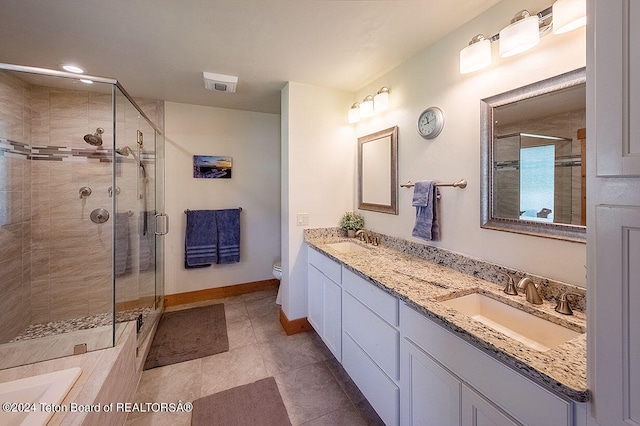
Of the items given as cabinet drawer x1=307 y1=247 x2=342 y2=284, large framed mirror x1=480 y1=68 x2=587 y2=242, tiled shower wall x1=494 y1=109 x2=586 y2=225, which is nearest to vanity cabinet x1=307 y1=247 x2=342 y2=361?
cabinet drawer x1=307 y1=247 x2=342 y2=284

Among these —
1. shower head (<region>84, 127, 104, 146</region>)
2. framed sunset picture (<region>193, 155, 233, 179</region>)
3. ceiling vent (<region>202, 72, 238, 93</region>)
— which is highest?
ceiling vent (<region>202, 72, 238, 93</region>)

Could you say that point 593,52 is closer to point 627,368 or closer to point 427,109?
point 627,368

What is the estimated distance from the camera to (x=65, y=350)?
1.55m

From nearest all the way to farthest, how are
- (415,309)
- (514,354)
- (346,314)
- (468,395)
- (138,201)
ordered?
(514,354)
(468,395)
(415,309)
(346,314)
(138,201)

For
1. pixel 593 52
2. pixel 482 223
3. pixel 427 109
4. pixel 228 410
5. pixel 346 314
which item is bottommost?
pixel 228 410

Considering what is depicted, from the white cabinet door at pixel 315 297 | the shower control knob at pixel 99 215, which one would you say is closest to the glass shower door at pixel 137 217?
the shower control knob at pixel 99 215

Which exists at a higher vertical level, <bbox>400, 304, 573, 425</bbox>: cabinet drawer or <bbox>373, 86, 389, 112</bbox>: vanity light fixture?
<bbox>373, 86, 389, 112</bbox>: vanity light fixture

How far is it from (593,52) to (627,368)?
731mm

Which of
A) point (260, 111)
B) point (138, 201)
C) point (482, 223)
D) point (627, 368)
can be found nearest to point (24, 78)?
point (138, 201)

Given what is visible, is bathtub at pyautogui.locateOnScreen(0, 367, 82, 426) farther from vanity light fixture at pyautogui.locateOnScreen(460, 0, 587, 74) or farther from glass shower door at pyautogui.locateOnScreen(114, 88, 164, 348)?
vanity light fixture at pyautogui.locateOnScreen(460, 0, 587, 74)

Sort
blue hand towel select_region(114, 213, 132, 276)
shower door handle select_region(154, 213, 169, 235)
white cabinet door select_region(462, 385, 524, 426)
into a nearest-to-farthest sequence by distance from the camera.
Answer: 1. white cabinet door select_region(462, 385, 524, 426)
2. blue hand towel select_region(114, 213, 132, 276)
3. shower door handle select_region(154, 213, 169, 235)

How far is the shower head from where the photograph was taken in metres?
2.51

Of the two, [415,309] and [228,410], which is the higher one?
[415,309]

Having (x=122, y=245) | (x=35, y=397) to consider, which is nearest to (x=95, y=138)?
(x=122, y=245)
